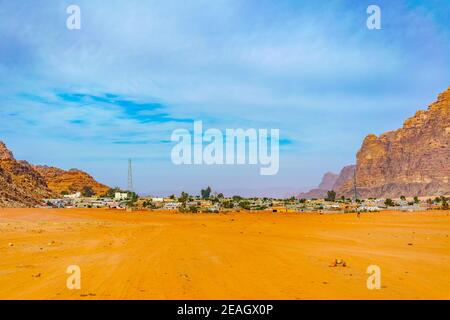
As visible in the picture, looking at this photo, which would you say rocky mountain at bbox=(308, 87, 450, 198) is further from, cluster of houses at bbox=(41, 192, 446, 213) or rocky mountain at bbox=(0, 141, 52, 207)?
rocky mountain at bbox=(0, 141, 52, 207)

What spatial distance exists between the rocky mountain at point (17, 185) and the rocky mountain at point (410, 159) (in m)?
107

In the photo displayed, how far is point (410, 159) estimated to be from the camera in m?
155

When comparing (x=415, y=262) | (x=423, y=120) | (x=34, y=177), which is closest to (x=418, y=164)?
(x=423, y=120)

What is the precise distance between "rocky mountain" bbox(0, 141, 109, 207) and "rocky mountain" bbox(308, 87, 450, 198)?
98734 mm

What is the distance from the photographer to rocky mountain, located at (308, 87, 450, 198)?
138500mm

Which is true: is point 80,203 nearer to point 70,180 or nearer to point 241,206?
point 241,206

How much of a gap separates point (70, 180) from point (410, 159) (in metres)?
115

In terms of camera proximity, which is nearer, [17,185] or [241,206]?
[241,206]

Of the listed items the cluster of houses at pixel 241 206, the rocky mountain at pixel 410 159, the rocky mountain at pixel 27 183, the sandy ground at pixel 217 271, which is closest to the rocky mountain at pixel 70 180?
the rocky mountain at pixel 27 183

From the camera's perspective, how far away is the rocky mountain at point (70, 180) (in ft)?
431

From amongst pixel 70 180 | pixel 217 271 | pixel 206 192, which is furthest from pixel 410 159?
pixel 217 271
